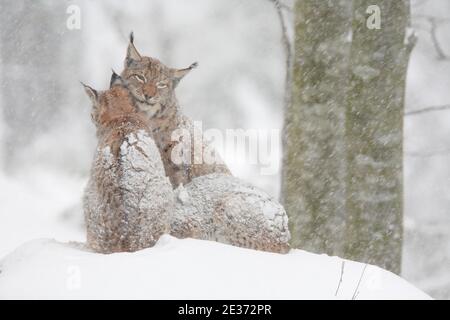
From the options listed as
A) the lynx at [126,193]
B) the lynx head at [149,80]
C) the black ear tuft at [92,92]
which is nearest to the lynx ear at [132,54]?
the lynx head at [149,80]

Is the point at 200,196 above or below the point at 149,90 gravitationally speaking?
below

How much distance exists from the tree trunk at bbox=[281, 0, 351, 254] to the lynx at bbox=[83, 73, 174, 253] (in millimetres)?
2778

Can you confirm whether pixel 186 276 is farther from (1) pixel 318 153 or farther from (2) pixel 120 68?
(2) pixel 120 68

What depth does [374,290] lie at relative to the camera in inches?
137

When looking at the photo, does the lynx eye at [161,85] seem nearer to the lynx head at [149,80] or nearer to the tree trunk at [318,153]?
the lynx head at [149,80]

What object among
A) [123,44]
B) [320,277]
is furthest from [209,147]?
[123,44]

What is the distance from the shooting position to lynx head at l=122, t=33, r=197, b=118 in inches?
166

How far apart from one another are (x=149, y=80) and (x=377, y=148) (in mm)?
2774

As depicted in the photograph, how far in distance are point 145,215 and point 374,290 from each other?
4.32ft

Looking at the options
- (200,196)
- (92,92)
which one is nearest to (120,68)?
(92,92)

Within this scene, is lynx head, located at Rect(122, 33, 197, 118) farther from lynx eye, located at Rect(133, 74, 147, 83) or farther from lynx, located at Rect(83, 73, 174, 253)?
lynx, located at Rect(83, 73, 174, 253)

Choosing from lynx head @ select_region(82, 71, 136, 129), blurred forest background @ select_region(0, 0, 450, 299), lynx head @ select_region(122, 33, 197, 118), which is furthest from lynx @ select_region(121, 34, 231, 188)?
blurred forest background @ select_region(0, 0, 450, 299)

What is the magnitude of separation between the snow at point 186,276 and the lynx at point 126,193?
0.43 feet

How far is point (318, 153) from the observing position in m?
6.54
